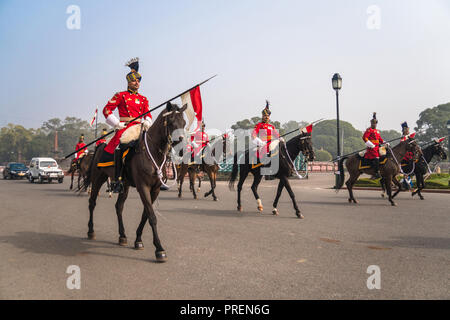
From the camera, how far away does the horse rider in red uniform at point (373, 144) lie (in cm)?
1333

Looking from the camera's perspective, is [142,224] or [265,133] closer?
[142,224]

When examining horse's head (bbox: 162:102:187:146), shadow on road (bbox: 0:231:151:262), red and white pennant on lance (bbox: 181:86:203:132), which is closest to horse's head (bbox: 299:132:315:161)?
red and white pennant on lance (bbox: 181:86:203:132)

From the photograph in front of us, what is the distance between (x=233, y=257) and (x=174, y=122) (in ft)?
7.55

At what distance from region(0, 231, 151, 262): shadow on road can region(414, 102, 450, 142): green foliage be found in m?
77.4

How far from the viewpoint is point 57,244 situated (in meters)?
6.09

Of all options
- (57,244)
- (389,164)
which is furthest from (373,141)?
(57,244)

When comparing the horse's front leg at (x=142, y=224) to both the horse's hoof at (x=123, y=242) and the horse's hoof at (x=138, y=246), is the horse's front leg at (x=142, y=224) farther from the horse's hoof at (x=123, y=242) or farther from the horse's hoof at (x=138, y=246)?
the horse's hoof at (x=123, y=242)

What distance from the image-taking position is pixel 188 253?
5461mm

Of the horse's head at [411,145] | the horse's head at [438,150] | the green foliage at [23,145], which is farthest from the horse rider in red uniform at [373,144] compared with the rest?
the green foliage at [23,145]

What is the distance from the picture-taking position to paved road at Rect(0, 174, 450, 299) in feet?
12.5

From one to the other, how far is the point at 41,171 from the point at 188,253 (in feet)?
82.5

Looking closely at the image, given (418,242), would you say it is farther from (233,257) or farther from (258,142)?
(258,142)

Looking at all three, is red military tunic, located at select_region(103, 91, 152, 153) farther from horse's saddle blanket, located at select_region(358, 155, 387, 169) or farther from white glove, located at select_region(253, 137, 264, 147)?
horse's saddle blanket, located at select_region(358, 155, 387, 169)

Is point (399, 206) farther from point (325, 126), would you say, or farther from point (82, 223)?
point (325, 126)
